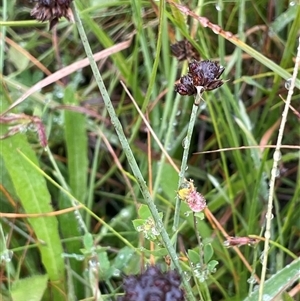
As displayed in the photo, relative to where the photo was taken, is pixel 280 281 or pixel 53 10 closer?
pixel 53 10

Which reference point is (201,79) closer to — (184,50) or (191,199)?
(191,199)

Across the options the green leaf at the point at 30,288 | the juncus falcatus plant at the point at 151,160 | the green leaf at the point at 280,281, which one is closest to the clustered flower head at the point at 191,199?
the juncus falcatus plant at the point at 151,160

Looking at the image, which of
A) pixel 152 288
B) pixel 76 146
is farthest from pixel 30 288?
pixel 152 288

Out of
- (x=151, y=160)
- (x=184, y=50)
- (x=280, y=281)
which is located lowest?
(x=280, y=281)

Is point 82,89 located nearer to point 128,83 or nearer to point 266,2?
point 128,83

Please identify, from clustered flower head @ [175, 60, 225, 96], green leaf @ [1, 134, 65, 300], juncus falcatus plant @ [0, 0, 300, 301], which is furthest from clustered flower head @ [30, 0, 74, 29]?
green leaf @ [1, 134, 65, 300]

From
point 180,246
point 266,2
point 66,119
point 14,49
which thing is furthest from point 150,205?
point 14,49

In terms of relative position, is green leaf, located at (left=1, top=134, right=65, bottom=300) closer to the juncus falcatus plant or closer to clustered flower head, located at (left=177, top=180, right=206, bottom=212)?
the juncus falcatus plant

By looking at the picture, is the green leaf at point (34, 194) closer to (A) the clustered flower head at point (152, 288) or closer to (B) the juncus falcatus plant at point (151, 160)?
(B) the juncus falcatus plant at point (151, 160)
